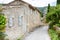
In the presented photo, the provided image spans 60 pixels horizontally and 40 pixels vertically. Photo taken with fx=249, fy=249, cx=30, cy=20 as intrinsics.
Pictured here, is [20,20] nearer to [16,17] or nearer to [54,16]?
[16,17]

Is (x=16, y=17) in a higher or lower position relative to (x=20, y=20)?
higher

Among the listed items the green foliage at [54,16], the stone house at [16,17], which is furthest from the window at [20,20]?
the green foliage at [54,16]

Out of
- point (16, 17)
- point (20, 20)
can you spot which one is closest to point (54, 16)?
point (20, 20)

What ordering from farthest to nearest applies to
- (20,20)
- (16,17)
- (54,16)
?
(54,16)
(20,20)
(16,17)

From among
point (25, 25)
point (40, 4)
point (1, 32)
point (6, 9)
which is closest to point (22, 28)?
point (25, 25)

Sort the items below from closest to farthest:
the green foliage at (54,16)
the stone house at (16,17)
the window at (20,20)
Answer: the stone house at (16,17) → the window at (20,20) → the green foliage at (54,16)

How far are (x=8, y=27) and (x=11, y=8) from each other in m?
2.18

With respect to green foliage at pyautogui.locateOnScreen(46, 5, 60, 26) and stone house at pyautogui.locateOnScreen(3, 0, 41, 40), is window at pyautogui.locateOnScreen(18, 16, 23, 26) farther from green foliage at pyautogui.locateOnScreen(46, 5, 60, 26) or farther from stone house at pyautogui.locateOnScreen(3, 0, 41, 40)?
green foliage at pyautogui.locateOnScreen(46, 5, 60, 26)

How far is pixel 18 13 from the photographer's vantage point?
28844 millimetres

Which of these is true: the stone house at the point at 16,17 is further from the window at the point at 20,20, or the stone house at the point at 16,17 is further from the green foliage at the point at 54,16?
the green foliage at the point at 54,16

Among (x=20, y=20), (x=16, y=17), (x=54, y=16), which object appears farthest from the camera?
(x=54, y=16)

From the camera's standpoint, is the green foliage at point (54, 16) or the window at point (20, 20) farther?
the green foliage at point (54, 16)

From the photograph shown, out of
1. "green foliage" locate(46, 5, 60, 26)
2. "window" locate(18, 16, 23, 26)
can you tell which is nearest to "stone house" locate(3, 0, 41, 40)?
"window" locate(18, 16, 23, 26)

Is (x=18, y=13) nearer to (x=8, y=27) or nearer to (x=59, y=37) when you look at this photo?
(x=8, y=27)
